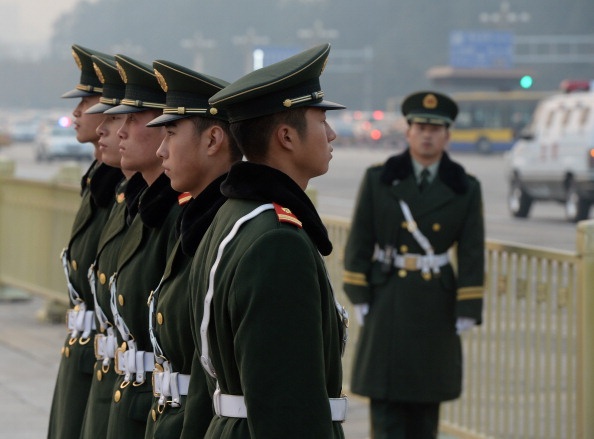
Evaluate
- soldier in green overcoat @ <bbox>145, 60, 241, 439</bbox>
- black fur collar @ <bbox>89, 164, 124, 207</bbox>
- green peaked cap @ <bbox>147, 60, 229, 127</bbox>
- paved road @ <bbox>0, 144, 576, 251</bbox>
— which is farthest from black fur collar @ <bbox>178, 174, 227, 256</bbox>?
paved road @ <bbox>0, 144, 576, 251</bbox>

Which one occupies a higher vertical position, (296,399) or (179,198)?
(179,198)

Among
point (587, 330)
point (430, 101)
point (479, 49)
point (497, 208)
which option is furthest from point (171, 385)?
point (479, 49)

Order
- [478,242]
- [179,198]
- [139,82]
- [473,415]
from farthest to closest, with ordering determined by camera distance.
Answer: [473,415] → [478,242] → [139,82] → [179,198]

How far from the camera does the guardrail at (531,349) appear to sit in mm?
6289

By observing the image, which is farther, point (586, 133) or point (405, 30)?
point (405, 30)

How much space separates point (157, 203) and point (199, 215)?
52 centimetres

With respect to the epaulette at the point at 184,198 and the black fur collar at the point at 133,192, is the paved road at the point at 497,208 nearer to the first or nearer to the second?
the black fur collar at the point at 133,192

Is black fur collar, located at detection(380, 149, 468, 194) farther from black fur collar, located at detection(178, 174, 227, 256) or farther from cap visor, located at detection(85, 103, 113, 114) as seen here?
black fur collar, located at detection(178, 174, 227, 256)

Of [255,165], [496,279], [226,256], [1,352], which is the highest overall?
[255,165]

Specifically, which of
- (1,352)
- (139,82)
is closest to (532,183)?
(1,352)

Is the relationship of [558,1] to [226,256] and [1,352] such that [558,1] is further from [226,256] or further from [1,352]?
[226,256]

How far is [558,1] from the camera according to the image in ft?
361

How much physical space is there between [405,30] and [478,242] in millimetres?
111500

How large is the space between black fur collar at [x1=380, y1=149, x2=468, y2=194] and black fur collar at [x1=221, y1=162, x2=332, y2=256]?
3.77 m
